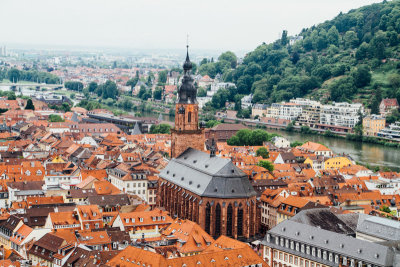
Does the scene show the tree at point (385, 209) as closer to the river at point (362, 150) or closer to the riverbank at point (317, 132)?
the river at point (362, 150)

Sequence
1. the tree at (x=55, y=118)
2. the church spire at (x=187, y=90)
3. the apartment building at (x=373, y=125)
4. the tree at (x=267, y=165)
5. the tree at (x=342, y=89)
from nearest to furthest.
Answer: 1. the church spire at (x=187, y=90)
2. the tree at (x=267, y=165)
3. the tree at (x=55, y=118)
4. the apartment building at (x=373, y=125)
5. the tree at (x=342, y=89)

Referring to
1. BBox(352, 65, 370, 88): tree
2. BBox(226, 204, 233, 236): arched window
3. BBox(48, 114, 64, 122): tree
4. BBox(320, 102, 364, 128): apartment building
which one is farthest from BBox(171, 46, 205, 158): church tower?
BBox(352, 65, 370, 88): tree

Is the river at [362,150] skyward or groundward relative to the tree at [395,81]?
groundward

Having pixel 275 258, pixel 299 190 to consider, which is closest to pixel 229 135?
pixel 299 190

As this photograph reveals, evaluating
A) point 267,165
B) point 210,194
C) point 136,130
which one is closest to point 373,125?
point 136,130

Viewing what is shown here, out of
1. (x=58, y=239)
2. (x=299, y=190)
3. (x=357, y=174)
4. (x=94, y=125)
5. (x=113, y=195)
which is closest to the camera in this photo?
(x=58, y=239)

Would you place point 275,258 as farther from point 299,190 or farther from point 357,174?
point 357,174

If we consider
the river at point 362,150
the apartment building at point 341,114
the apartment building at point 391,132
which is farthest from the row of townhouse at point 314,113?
the apartment building at point 391,132
